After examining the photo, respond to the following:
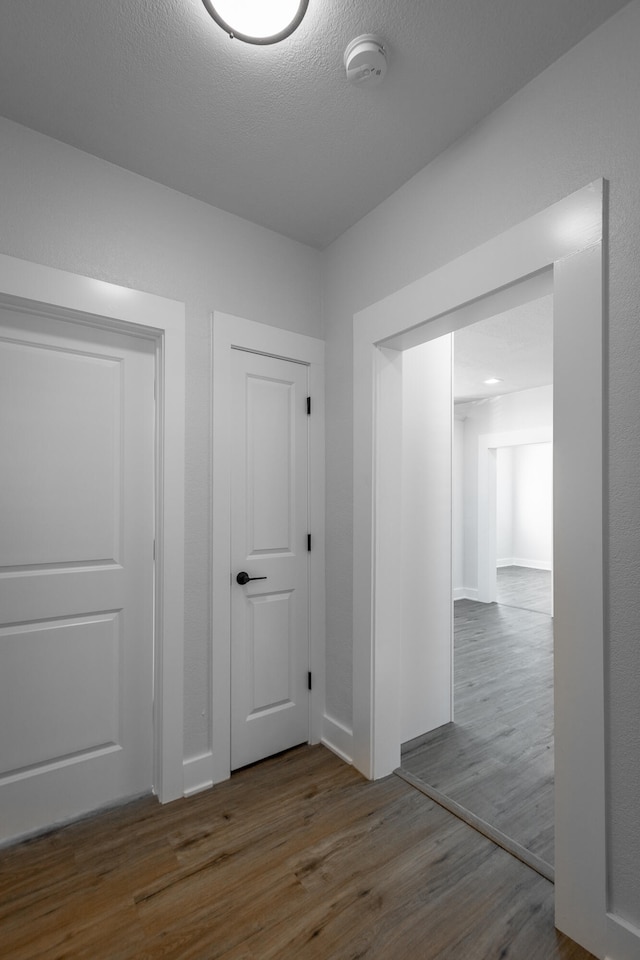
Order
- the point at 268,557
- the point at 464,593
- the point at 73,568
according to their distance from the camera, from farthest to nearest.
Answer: the point at 464,593, the point at 268,557, the point at 73,568

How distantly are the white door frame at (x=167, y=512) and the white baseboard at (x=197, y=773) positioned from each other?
3 centimetres

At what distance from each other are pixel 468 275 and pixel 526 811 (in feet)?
7.35

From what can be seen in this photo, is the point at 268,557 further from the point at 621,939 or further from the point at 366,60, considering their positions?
the point at 366,60

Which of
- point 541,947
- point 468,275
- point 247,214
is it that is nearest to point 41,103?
point 247,214

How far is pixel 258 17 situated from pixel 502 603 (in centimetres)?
627

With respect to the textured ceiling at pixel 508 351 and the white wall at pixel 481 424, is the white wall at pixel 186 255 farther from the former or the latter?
the white wall at pixel 481 424

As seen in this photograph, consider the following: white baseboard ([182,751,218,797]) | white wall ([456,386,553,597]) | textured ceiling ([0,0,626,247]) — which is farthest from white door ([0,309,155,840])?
white wall ([456,386,553,597])

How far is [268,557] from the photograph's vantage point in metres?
Result: 2.42

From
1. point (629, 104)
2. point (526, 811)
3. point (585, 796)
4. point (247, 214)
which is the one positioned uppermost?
point (247, 214)

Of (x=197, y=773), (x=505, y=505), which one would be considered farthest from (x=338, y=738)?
(x=505, y=505)

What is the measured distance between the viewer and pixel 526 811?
201cm

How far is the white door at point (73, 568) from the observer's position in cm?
183

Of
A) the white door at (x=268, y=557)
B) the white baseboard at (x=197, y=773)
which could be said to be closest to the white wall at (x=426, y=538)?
the white door at (x=268, y=557)

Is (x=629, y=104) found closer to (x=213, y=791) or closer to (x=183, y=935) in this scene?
(x=183, y=935)
